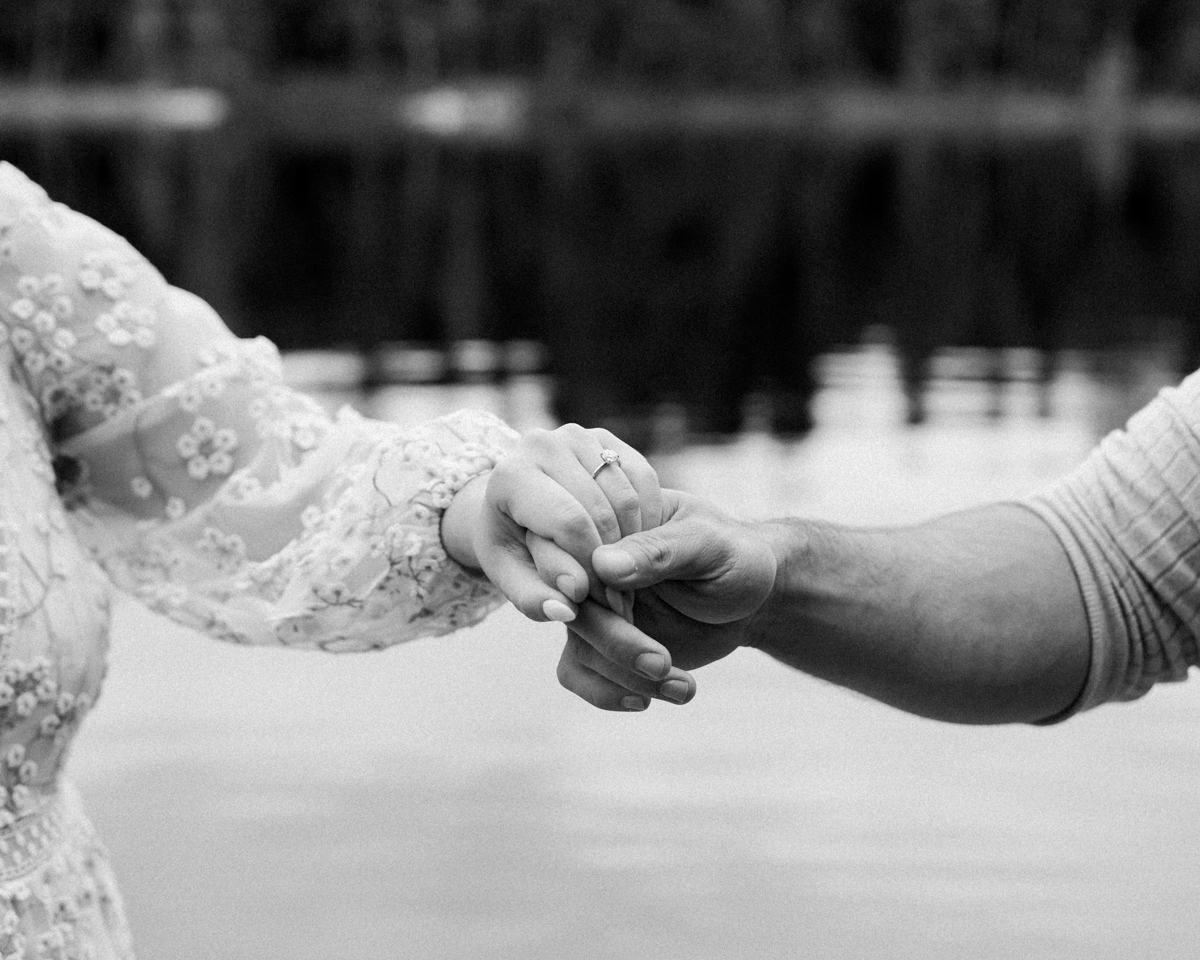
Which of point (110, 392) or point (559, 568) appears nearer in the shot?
point (559, 568)

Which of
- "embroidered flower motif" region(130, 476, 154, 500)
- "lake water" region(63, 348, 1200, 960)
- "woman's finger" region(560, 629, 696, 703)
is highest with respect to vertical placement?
"embroidered flower motif" region(130, 476, 154, 500)

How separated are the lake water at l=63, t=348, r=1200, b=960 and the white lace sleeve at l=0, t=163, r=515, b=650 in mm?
3960

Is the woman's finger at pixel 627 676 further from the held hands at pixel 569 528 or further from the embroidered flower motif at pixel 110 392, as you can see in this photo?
the embroidered flower motif at pixel 110 392

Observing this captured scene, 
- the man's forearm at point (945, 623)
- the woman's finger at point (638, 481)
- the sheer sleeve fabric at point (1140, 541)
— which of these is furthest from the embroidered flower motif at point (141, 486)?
the sheer sleeve fabric at point (1140, 541)

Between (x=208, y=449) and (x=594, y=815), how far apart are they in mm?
5185

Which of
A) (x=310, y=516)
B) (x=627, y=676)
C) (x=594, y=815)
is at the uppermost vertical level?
(x=310, y=516)

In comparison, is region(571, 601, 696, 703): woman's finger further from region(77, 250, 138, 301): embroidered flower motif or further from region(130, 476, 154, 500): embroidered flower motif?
region(77, 250, 138, 301): embroidered flower motif

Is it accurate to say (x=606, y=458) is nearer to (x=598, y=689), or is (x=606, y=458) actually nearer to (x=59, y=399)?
(x=598, y=689)

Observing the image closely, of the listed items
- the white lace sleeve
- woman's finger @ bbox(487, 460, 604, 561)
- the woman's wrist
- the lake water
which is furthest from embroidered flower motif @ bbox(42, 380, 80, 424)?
the lake water

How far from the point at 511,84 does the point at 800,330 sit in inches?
2912

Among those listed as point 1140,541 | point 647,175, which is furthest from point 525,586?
point 647,175

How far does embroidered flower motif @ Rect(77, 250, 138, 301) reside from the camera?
9.58ft

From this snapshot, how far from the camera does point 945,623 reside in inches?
129

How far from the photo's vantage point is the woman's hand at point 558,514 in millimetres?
2656
